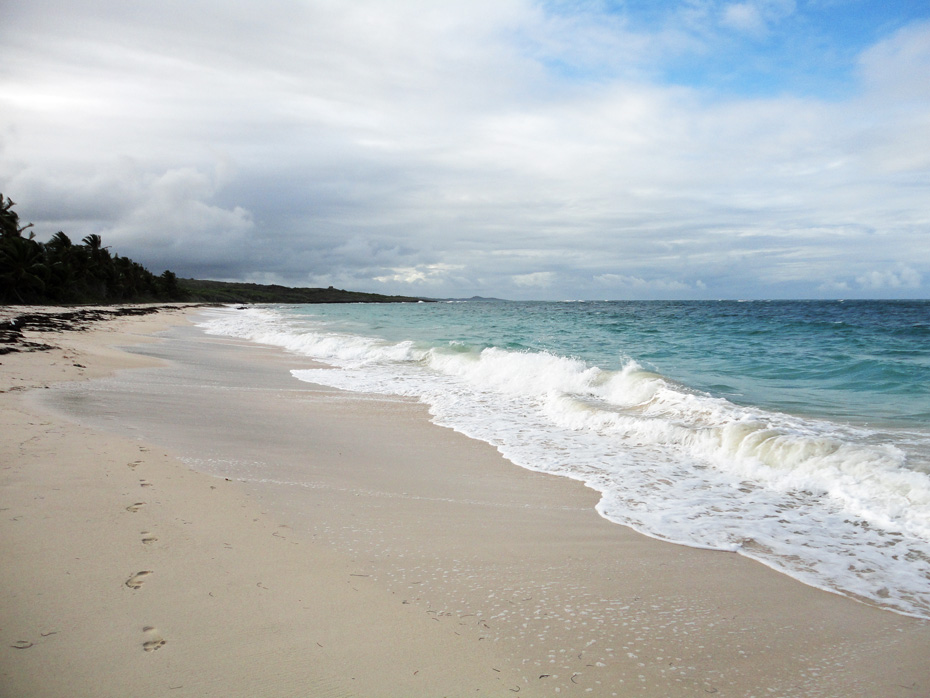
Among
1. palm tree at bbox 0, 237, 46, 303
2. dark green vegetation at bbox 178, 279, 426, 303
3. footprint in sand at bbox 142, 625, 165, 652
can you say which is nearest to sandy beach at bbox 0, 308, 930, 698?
footprint in sand at bbox 142, 625, 165, 652

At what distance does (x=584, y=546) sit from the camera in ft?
12.8

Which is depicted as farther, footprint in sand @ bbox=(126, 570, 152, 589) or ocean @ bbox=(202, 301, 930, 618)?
ocean @ bbox=(202, 301, 930, 618)

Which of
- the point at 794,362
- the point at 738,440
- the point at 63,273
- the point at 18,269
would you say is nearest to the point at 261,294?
the point at 63,273

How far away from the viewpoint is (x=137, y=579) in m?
2.86

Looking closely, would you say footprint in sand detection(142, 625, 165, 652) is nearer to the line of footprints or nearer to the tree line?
the line of footprints

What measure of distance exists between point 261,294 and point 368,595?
157 metres

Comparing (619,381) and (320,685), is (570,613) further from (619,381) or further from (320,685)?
(619,381)

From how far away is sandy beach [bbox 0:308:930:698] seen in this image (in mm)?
2320

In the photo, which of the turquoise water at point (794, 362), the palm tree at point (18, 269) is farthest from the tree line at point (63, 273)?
the turquoise water at point (794, 362)

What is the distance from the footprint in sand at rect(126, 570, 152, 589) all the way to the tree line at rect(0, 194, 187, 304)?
170 feet

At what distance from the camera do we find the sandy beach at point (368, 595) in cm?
232

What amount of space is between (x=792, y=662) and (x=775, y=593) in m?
0.79

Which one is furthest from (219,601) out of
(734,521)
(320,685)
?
(734,521)

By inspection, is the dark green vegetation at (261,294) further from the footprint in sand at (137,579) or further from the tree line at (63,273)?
the footprint in sand at (137,579)
